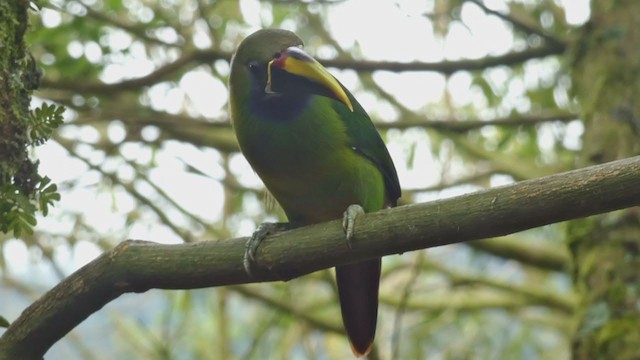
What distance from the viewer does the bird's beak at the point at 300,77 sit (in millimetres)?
2350

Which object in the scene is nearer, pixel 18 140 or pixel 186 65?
pixel 18 140

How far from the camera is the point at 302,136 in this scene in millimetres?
2424

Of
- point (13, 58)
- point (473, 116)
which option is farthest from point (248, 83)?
point (473, 116)

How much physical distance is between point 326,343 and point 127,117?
205 cm

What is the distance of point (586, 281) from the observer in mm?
3395

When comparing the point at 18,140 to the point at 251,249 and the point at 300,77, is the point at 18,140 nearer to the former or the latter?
the point at 251,249

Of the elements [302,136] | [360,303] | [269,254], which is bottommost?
[269,254]

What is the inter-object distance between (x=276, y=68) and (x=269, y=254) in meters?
0.69

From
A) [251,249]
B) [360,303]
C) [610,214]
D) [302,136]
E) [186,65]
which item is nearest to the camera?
[251,249]

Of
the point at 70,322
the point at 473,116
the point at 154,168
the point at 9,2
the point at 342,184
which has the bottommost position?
the point at 70,322

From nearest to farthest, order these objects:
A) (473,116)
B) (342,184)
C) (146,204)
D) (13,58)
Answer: (13,58) < (342,184) < (146,204) < (473,116)

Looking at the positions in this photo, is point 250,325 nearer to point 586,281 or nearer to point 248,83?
point 586,281

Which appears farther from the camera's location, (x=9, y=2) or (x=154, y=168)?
(x=154, y=168)

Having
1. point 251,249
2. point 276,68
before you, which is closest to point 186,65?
point 276,68
